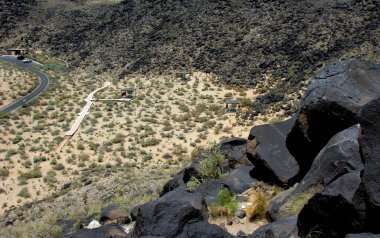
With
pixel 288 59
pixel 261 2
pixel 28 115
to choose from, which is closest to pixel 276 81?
pixel 288 59

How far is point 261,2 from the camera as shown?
51500mm

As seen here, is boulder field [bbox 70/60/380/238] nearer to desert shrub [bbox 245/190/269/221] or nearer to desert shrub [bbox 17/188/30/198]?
desert shrub [bbox 245/190/269/221]

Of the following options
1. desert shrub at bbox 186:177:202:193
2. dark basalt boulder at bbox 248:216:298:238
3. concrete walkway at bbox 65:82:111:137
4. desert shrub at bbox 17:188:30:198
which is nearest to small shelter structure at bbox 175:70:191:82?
concrete walkway at bbox 65:82:111:137

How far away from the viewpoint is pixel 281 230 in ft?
26.5

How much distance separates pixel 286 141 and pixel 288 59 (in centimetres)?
3104

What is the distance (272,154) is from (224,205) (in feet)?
6.44

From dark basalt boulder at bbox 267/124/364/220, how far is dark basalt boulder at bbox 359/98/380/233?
1.34 ft

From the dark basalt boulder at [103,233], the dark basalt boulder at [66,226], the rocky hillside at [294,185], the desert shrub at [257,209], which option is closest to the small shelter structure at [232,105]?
the rocky hillside at [294,185]

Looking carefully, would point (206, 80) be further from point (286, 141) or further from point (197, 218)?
point (197, 218)

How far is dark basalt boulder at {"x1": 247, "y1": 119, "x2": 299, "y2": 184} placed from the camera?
11.2m

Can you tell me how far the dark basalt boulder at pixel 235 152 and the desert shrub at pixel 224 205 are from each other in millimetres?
2771

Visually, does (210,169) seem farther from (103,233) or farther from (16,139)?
(16,139)

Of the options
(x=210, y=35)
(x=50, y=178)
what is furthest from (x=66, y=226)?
(x=210, y=35)

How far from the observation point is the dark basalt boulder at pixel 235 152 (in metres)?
14.5
